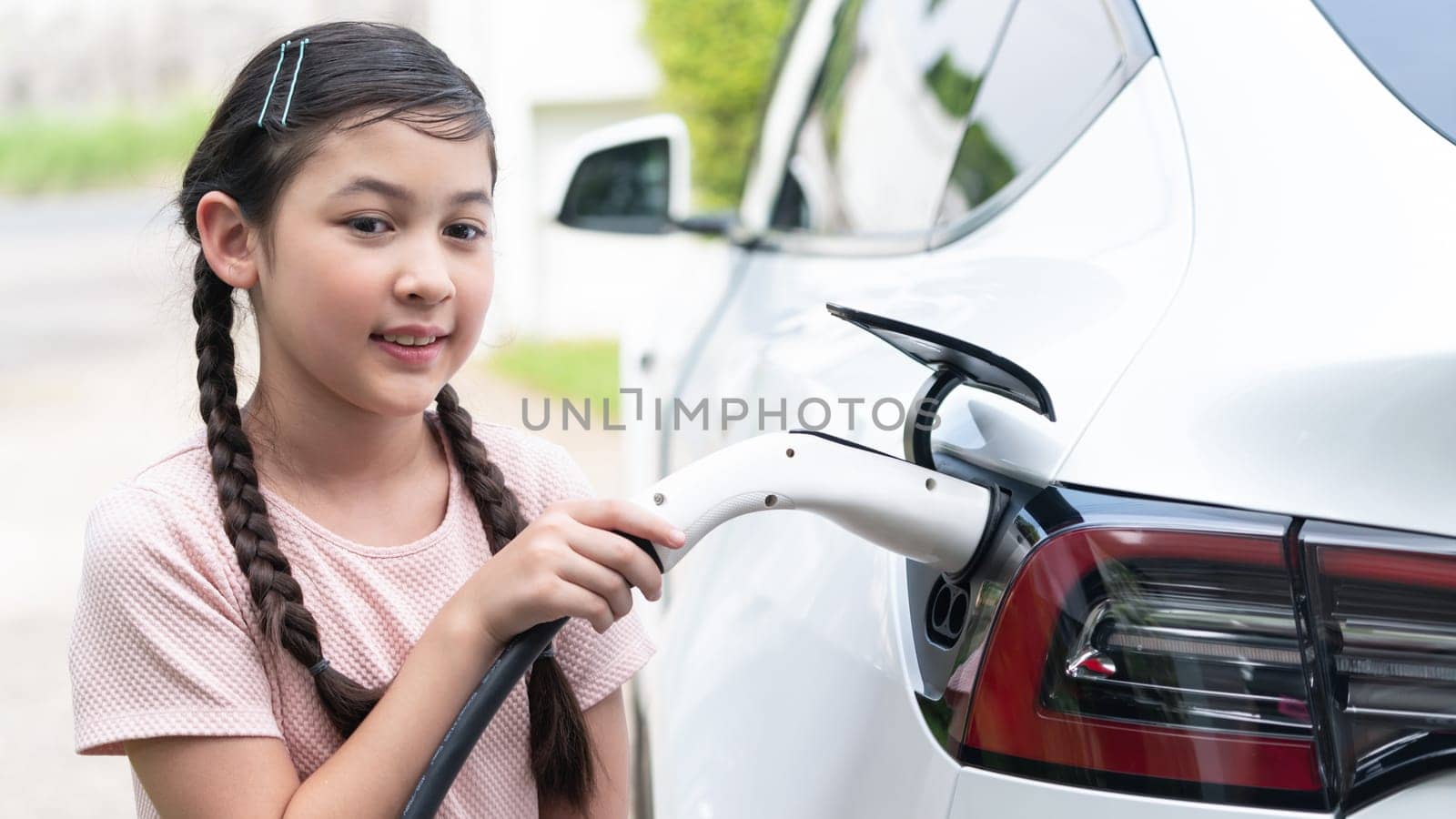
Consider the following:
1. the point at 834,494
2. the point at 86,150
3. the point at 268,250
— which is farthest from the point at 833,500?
the point at 86,150

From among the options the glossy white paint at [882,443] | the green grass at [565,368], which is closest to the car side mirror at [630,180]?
the glossy white paint at [882,443]

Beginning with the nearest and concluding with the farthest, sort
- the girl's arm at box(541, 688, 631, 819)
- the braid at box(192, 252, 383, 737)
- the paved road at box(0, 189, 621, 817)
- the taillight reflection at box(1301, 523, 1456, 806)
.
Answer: the taillight reflection at box(1301, 523, 1456, 806), the braid at box(192, 252, 383, 737), the girl's arm at box(541, 688, 631, 819), the paved road at box(0, 189, 621, 817)

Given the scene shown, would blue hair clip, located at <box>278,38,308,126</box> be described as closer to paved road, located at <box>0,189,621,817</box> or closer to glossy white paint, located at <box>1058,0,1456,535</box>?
paved road, located at <box>0,189,621,817</box>

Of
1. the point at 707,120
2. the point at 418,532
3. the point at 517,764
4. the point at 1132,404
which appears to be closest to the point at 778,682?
the point at 517,764

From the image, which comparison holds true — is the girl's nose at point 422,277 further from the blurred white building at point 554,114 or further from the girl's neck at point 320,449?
the blurred white building at point 554,114

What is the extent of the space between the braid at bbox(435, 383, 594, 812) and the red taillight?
47 cm

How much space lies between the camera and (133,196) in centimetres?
2059

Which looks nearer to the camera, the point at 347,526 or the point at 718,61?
the point at 347,526

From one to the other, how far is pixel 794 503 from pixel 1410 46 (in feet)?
2.36

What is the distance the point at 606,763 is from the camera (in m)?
1.57

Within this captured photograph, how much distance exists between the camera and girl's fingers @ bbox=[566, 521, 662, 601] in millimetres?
1210

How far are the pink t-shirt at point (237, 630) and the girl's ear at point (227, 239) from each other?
0.17 meters

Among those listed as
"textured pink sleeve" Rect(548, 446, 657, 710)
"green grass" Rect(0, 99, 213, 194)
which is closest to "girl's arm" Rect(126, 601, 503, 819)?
Answer: "textured pink sleeve" Rect(548, 446, 657, 710)

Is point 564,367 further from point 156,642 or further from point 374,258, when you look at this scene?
point 156,642
